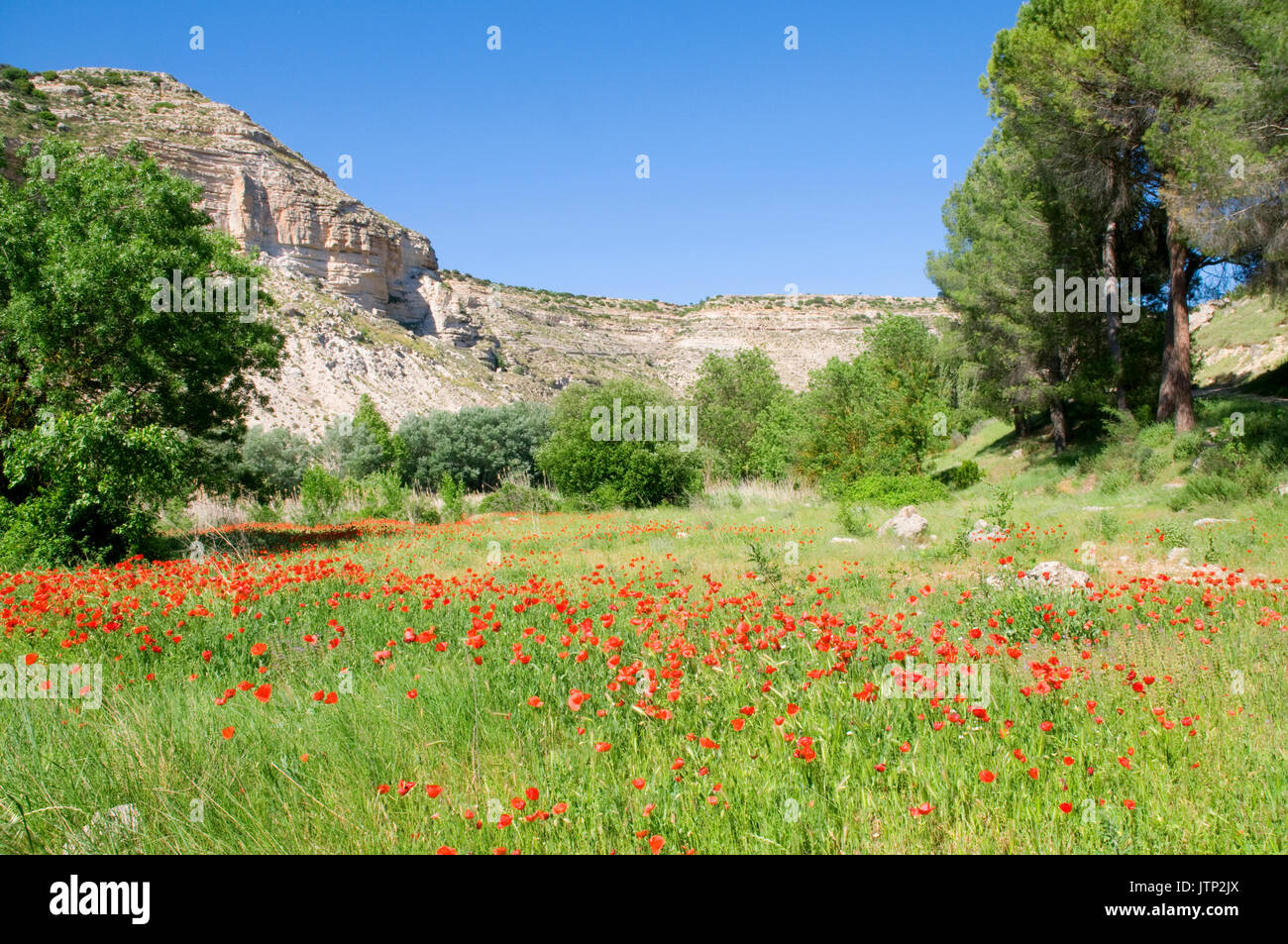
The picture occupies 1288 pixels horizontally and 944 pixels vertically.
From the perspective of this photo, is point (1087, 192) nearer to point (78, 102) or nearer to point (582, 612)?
point (582, 612)

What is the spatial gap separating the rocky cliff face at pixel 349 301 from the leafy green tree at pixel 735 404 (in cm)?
1894

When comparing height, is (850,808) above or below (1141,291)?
below

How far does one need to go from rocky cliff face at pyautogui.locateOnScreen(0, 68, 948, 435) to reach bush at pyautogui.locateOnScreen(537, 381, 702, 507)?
98.7ft

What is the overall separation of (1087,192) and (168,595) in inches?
887

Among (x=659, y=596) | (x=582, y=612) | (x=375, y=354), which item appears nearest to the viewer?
(x=582, y=612)

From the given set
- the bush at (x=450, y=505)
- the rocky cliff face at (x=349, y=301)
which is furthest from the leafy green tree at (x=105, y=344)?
the rocky cliff face at (x=349, y=301)

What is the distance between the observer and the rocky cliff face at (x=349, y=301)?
55.4 m

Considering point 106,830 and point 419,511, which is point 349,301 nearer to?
point 419,511

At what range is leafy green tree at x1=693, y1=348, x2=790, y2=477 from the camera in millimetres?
35625

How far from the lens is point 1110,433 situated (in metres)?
19.5

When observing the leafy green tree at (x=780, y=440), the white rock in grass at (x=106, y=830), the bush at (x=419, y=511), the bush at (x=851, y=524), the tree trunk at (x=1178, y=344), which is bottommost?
the bush at (x=419, y=511)

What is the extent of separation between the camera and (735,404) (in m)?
38.9

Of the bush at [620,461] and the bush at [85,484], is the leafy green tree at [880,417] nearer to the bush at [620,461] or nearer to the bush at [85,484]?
the bush at [620,461]
